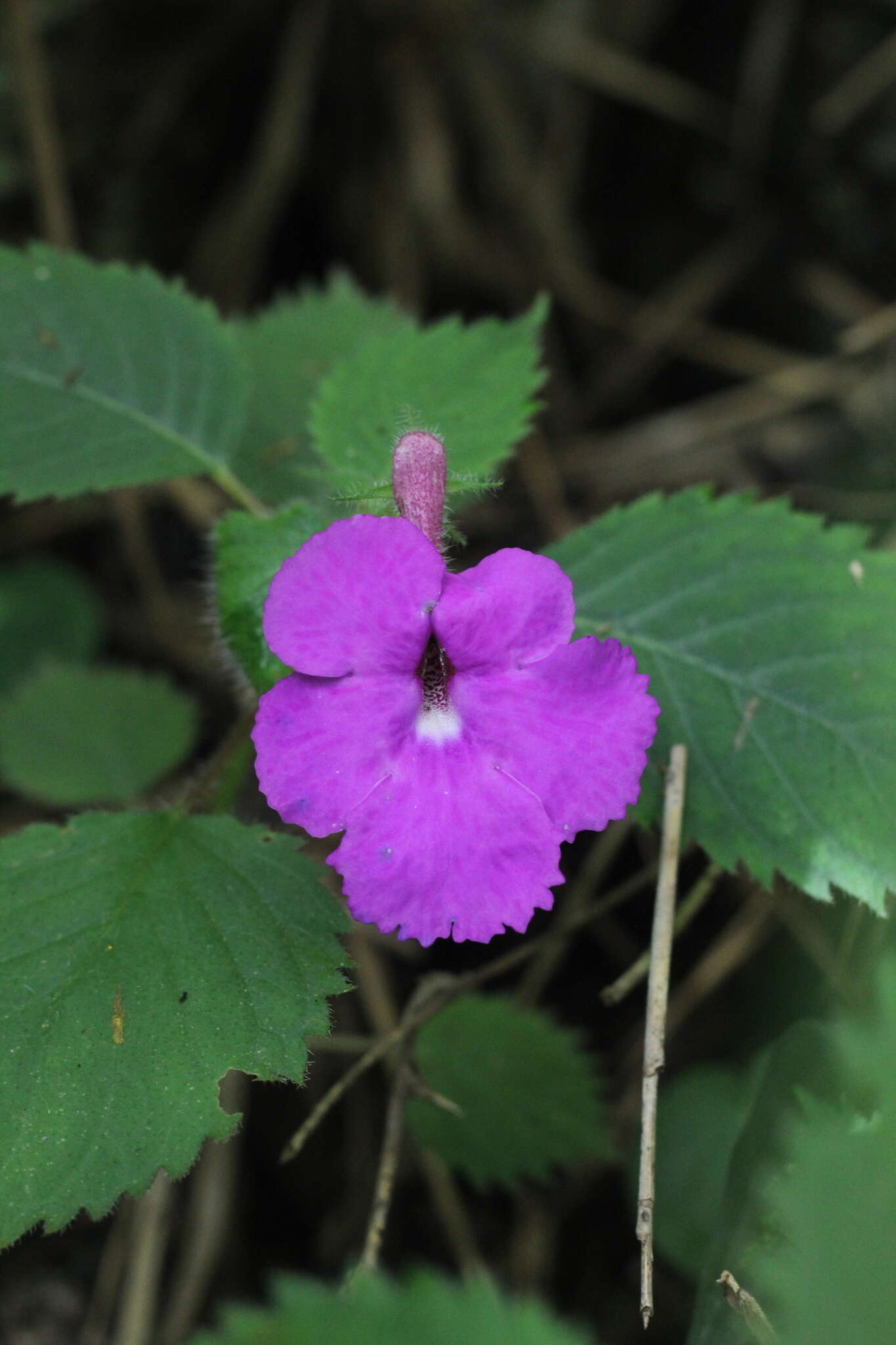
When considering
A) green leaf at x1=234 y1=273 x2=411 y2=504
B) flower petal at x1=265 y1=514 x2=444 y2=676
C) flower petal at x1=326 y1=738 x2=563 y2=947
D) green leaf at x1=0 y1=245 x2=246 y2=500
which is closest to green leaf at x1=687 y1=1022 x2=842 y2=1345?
flower petal at x1=326 y1=738 x2=563 y2=947

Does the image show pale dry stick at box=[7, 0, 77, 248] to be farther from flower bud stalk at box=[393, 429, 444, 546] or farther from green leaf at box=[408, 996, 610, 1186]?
green leaf at box=[408, 996, 610, 1186]

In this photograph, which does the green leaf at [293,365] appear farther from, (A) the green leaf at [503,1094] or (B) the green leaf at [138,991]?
(A) the green leaf at [503,1094]

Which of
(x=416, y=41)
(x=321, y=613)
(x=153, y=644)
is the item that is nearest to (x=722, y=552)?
(x=321, y=613)

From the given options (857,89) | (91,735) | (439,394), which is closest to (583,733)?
(439,394)

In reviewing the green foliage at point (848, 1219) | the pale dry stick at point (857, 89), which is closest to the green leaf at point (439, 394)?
the green foliage at point (848, 1219)

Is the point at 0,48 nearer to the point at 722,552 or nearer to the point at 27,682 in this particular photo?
the point at 27,682
